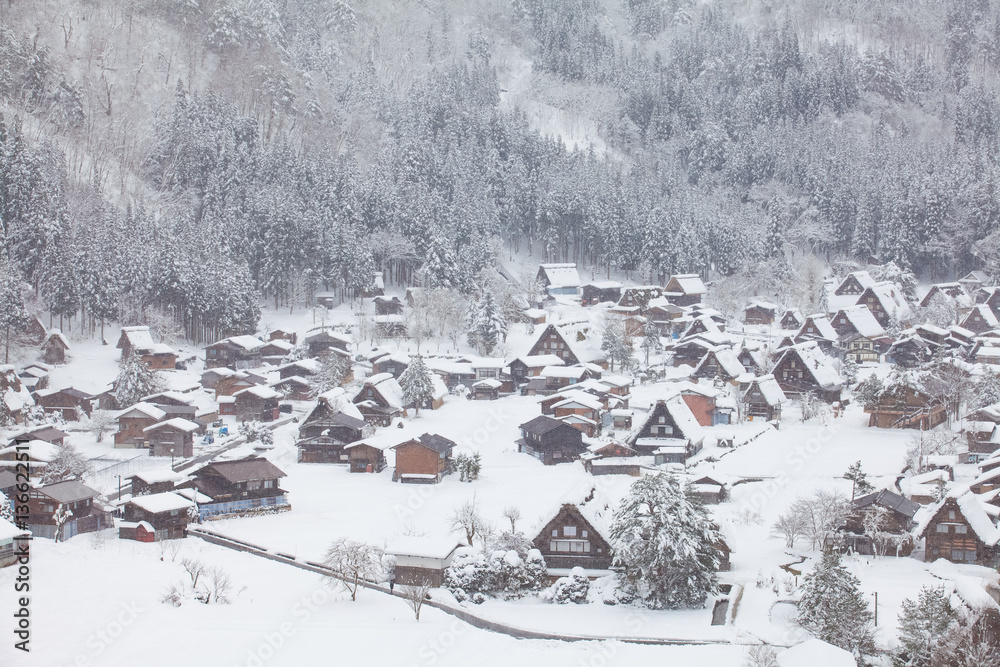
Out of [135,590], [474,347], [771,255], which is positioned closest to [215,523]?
[135,590]

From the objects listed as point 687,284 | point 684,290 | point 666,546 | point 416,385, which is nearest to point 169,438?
point 416,385

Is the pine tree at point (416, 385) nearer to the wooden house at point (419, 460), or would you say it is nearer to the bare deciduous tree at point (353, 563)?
the wooden house at point (419, 460)

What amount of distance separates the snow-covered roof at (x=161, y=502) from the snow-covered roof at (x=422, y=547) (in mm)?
8370

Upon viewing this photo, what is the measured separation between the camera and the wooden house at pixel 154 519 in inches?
1305

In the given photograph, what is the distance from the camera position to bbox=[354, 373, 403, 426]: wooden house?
52156mm

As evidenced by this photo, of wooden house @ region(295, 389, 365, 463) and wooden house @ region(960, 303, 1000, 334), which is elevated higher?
wooden house @ region(960, 303, 1000, 334)

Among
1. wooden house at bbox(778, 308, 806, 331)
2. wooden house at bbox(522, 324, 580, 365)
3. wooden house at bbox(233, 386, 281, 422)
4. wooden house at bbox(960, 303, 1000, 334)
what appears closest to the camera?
wooden house at bbox(233, 386, 281, 422)

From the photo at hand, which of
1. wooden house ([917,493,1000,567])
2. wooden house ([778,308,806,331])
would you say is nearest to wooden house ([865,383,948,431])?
wooden house ([917,493,1000,567])

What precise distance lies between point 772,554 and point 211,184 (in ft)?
205

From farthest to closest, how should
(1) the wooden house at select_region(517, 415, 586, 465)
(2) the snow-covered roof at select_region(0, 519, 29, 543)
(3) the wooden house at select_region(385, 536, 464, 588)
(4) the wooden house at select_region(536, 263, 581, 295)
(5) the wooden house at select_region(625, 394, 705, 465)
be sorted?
(4) the wooden house at select_region(536, 263, 581, 295) < (1) the wooden house at select_region(517, 415, 586, 465) < (5) the wooden house at select_region(625, 394, 705, 465) < (3) the wooden house at select_region(385, 536, 464, 588) < (2) the snow-covered roof at select_region(0, 519, 29, 543)

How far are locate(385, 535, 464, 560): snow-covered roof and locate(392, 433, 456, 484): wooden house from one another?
11.5m

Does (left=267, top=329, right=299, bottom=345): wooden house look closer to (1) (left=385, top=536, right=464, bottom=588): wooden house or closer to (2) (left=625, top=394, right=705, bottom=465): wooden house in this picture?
(2) (left=625, top=394, right=705, bottom=465): wooden house

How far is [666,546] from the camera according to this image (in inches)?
1104

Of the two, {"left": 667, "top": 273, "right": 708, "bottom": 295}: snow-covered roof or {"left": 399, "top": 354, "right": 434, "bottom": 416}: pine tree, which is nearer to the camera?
{"left": 399, "top": 354, "right": 434, "bottom": 416}: pine tree
